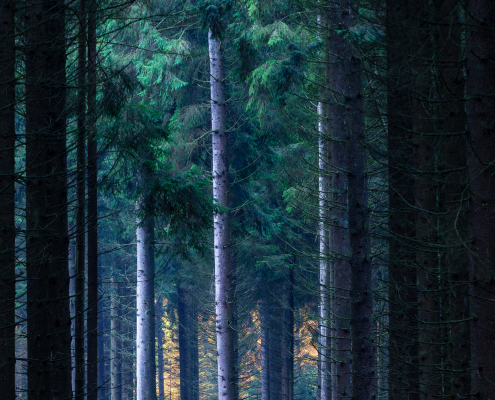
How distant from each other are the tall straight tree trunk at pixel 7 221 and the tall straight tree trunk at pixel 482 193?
4348mm

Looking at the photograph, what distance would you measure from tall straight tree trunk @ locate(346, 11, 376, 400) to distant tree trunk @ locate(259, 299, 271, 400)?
1422 centimetres

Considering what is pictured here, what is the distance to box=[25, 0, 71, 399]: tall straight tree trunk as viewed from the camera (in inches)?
210

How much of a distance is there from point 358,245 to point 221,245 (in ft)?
14.4

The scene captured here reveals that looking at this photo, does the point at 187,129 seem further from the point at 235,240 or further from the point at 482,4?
the point at 482,4

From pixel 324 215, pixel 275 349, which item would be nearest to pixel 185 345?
pixel 275 349

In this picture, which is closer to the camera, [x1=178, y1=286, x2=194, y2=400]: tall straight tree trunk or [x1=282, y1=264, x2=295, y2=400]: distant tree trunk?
[x1=282, y1=264, x2=295, y2=400]: distant tree trunk

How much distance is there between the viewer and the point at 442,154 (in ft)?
16.8

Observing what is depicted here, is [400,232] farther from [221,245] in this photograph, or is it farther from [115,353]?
[115,353]

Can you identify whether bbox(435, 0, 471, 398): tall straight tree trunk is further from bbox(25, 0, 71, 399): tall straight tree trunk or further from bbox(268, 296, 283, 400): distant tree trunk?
bbox(268, 296, 283, 400): distant tree trunk

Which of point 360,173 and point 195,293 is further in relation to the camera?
point 195,293

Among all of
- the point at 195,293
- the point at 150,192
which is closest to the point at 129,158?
the point at 150,192

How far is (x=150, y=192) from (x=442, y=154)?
5034 millimetres

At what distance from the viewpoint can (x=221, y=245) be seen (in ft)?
36.5

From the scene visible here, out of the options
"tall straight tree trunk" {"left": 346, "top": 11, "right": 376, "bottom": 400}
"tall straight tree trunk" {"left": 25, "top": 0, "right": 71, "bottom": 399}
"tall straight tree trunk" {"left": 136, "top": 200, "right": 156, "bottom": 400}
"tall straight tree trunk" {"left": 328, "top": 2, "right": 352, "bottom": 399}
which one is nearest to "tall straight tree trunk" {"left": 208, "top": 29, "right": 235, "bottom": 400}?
"tall straight tree trunk" {"left": 136, "top": 200, "right": 156, "bottom": 400}
